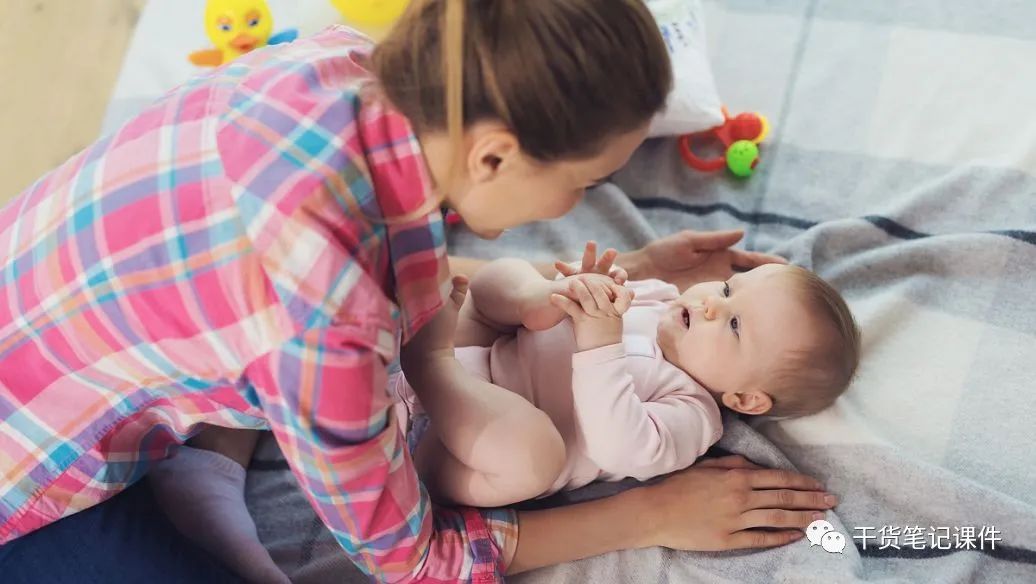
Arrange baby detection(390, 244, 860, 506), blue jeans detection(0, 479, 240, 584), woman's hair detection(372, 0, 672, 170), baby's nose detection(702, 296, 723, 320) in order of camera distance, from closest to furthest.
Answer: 1. woman's hair detection(372, 0, 672, 170)
2. blue jeans detection(0, 479, 240, 584)
3. baby detection(390, 244, 860, 506)
4. baby's nose detection(702, 296, 723, 320)

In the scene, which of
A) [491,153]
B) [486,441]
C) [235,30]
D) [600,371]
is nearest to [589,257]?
[600,371]

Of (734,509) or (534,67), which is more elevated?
(534,67)

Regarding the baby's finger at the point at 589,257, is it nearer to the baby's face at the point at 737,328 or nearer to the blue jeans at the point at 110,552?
the baby's face at the point at 737,328

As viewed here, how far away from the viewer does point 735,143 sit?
138 cm

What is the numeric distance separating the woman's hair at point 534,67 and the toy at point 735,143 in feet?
2.28

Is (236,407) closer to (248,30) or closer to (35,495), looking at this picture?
(35,495)

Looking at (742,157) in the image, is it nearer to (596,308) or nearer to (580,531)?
(596,308)

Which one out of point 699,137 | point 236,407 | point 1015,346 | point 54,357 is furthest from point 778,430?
point 54,357

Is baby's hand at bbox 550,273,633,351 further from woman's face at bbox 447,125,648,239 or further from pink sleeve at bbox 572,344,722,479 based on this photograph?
woman's face at bbox 447,125,648,239

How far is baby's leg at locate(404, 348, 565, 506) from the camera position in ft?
3.09

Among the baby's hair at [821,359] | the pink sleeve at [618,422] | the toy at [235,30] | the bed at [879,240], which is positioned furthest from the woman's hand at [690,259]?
the toy at [235,30]

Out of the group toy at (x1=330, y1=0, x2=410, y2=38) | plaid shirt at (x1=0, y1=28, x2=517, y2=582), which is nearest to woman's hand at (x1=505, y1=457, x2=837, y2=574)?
plaid shirt at (x1=0, y1=28, x2=517, y2=582)

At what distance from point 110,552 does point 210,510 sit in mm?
155

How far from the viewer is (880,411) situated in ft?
3.60
